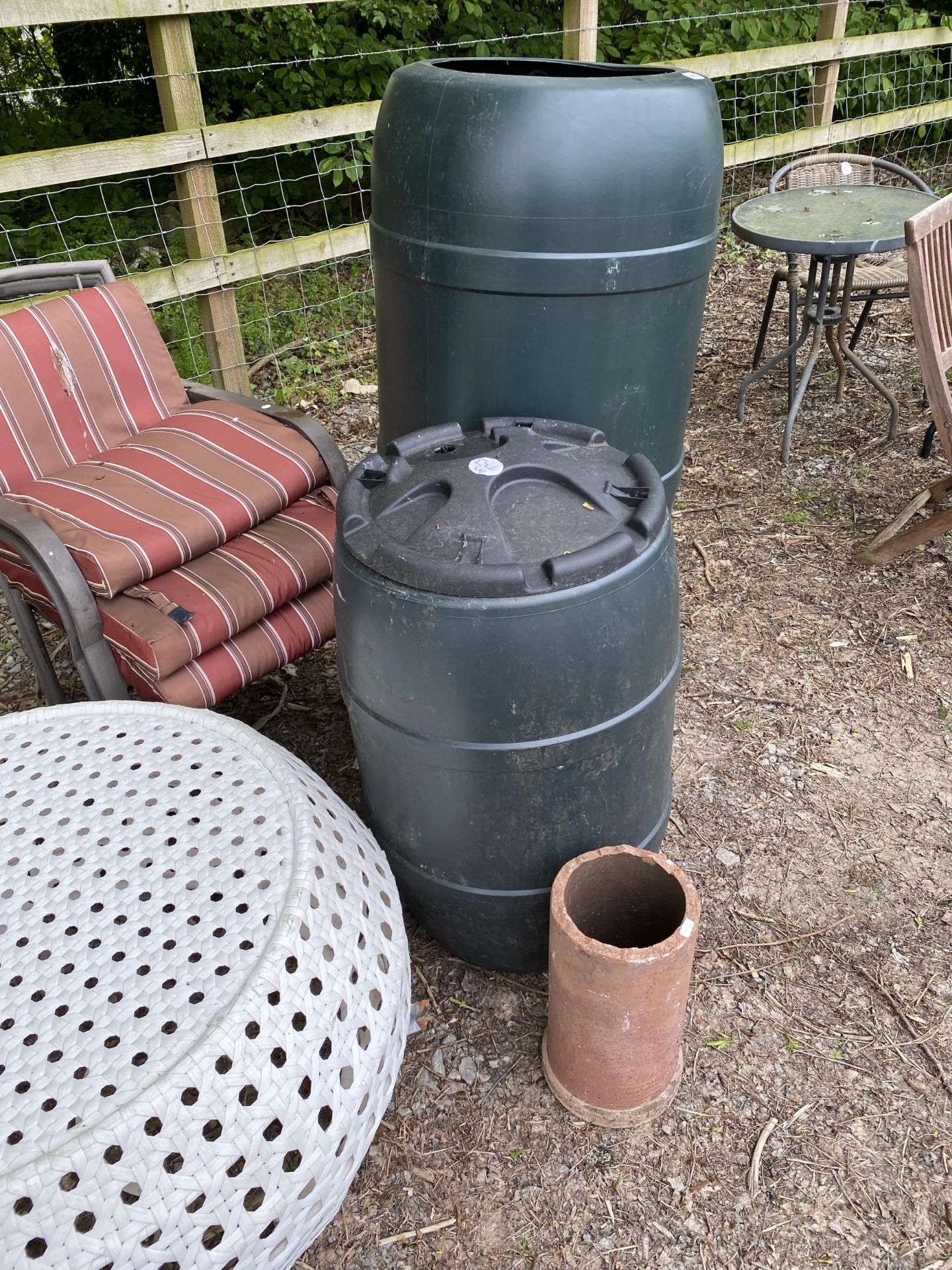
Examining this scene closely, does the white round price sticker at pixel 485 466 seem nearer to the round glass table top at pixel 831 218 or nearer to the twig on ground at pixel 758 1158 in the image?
the twig on ground at pixel 758 1158

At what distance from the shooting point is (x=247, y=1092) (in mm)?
1247

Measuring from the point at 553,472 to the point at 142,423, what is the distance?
4.95 ft

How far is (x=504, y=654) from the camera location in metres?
1.46

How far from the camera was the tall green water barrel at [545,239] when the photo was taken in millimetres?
1843

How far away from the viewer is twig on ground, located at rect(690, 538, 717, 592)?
3.16m

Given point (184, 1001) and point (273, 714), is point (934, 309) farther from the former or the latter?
point (184, 1001)

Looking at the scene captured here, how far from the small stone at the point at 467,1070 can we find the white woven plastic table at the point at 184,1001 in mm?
340

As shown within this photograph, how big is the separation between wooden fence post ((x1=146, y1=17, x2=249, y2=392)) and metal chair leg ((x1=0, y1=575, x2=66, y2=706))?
1679 mm

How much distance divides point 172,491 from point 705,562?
1821mm

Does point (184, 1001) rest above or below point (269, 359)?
above

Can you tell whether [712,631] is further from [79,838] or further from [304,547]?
[79,838]

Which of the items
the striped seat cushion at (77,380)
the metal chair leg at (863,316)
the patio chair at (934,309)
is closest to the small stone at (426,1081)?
the striped seat cushion at (77,380)

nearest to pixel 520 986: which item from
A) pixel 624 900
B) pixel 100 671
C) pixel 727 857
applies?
pixel 624 900

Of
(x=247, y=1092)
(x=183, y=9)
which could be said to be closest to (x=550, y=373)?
(x=247, y=1092)
